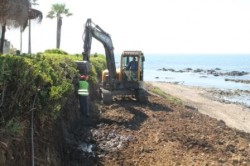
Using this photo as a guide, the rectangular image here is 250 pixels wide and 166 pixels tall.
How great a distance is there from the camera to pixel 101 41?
2286cm

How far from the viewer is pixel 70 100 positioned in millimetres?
15719

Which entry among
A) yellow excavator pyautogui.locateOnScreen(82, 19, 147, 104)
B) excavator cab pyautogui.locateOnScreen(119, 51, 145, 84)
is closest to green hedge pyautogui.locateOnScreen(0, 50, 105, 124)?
yellow excavator pyautogui.locateOnScreen(82, 19, 147, 104)

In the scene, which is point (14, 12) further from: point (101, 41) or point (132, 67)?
point (132, 67)

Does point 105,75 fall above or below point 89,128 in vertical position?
above

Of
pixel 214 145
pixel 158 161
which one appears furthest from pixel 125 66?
pixel 158 161

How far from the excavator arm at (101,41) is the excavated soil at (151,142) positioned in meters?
3.30

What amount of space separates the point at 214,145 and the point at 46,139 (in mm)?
7646

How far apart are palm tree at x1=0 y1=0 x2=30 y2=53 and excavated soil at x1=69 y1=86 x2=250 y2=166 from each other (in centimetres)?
576

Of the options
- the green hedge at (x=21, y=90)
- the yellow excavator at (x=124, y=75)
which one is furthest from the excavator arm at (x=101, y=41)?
the green hedge at (x=21, y=90)

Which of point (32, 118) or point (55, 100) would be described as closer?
point (32, 118)

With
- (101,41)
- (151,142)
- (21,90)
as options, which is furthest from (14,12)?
(21,90)

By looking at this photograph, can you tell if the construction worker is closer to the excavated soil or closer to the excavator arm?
the excavated soil

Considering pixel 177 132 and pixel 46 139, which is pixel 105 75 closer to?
pixel 177 132

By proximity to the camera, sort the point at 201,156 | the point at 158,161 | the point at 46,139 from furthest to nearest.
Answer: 1. the point at 201,156
2. the point at 158,161
3. the point at 46,139
